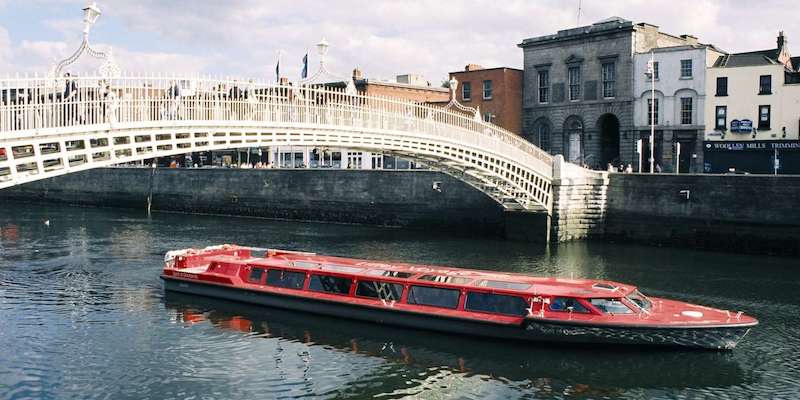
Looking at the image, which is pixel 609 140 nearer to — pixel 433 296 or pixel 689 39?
pixel 689 39

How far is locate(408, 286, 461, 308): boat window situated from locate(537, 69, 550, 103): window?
37.1 m

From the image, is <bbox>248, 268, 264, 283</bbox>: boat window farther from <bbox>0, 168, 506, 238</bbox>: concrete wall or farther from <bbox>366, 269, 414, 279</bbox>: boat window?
<bbox>0, 168, 506, 238</bbox>: concrete wall

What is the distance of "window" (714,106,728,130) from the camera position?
49812 mm

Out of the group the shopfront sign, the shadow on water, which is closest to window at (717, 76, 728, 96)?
the shopfront sign

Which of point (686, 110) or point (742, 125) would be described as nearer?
point (742, 125)

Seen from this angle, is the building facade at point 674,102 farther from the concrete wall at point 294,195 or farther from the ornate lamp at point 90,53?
the ornate lamp at point 90,53

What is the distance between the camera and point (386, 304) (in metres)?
23.3

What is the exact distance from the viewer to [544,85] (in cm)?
5797

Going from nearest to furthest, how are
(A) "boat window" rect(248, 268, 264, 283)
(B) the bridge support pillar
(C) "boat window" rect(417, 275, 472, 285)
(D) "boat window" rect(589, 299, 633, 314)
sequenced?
(D) "boat window" rect(589, 299, 633, 314) → (C) "boat window" rect(417, 275, 472, 285) → (A) "boat window" rect(248, 268, 264, 283) → (B) the bridge support pillar

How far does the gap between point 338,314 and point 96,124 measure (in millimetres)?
8542

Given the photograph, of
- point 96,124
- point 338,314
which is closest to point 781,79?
point 338,314

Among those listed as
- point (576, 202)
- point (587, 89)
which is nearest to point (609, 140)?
point (587, 89)

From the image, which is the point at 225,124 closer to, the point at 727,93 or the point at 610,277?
the point at 610,277

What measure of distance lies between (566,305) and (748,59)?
1405 inches
